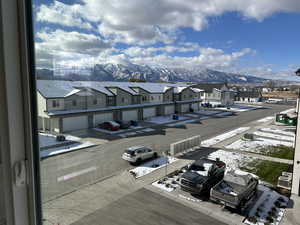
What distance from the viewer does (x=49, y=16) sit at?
1140 millimetres

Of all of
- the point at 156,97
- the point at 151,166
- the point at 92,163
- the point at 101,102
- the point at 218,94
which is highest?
the point at 101,102

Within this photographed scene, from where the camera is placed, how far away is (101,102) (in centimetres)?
247

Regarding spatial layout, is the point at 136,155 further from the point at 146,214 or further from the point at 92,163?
the point at 92,163

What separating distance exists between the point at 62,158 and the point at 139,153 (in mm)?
6171

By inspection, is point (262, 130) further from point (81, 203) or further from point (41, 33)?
point (41, 33)

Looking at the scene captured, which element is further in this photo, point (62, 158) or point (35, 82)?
point (62, 158)

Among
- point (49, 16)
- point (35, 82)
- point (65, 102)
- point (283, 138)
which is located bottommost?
point (283, 138)

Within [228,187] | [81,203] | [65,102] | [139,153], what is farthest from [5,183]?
[139,153]

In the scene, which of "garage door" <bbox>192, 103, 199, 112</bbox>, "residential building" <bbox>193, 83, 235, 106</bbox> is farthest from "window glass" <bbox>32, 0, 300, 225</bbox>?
"residential building" <bbox>193, 83, 235, 106</bbox>

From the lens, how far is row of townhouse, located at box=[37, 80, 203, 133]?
1239 mm

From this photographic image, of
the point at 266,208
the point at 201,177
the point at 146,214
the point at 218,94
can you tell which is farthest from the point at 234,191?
the point at 218,94

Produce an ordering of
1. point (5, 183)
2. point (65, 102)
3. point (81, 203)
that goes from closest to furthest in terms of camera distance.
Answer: point (5, 183)
point (65, 102)
point (81, 203)

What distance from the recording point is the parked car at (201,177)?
4941mm

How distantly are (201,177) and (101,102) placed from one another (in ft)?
12.9
